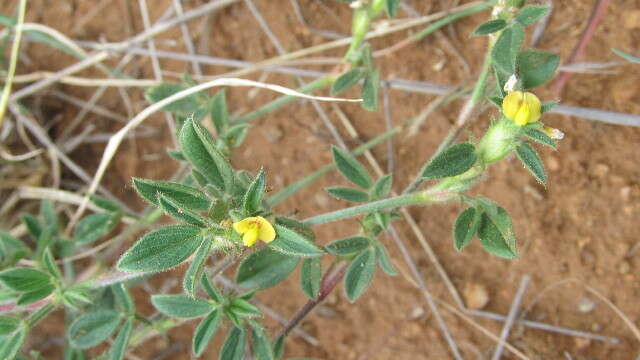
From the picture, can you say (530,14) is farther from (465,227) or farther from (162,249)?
(162,249)

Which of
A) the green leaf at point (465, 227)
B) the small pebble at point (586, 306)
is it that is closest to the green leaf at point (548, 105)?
the green leaf at point (465, 227)

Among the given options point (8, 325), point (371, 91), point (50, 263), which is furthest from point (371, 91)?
point (8, 325)

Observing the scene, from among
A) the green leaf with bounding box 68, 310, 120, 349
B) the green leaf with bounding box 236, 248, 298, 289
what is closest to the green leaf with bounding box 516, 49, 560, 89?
the green leaf with bounding box 236, 248, 298, 289

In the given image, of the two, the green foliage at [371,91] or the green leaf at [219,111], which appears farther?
the green leaf at [219,111]

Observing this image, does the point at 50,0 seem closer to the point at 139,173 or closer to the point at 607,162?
the point at 139,173

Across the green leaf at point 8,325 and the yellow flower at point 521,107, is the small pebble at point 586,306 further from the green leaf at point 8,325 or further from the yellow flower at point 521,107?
the green leaf at point 8,325
